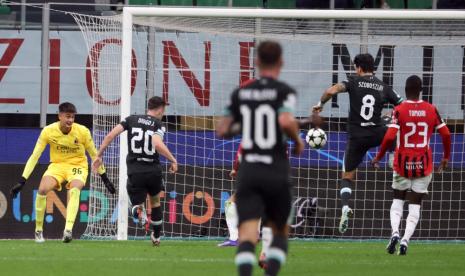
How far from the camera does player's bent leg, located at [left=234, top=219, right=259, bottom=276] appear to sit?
26.9 feet

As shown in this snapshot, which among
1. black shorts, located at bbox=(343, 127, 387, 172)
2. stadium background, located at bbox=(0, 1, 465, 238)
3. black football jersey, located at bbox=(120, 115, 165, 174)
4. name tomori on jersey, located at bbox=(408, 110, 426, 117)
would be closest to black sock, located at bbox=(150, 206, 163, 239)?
black football jersey, located at bbox=(120, 115, 165, 174)

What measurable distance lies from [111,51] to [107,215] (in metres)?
2.58

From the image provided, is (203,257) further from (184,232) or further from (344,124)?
(344,124)

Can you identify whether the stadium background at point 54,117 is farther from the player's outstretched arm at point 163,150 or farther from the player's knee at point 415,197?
the player's knee at point 415,197

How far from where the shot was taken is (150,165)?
1567 cm

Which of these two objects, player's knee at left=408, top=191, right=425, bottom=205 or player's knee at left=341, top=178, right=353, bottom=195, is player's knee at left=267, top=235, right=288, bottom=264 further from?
player's knee at left=341, top=178, right=353, bottom=195

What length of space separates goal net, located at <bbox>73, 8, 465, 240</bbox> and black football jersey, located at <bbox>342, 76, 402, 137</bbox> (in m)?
2.19

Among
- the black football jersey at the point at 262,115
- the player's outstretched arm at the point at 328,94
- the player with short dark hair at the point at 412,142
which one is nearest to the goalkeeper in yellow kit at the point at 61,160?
the player's outstretched arm at the point at 328,94

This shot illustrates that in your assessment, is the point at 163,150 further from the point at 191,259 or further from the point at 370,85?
the point at 370,85

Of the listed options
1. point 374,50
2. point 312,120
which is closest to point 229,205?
point 374,50

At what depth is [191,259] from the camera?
13008mm

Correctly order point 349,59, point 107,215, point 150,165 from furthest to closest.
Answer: point 349,59, point 107,215, point 150,165

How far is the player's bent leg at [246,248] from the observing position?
820 centimetres

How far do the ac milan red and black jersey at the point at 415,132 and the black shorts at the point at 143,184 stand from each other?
3425 mm
